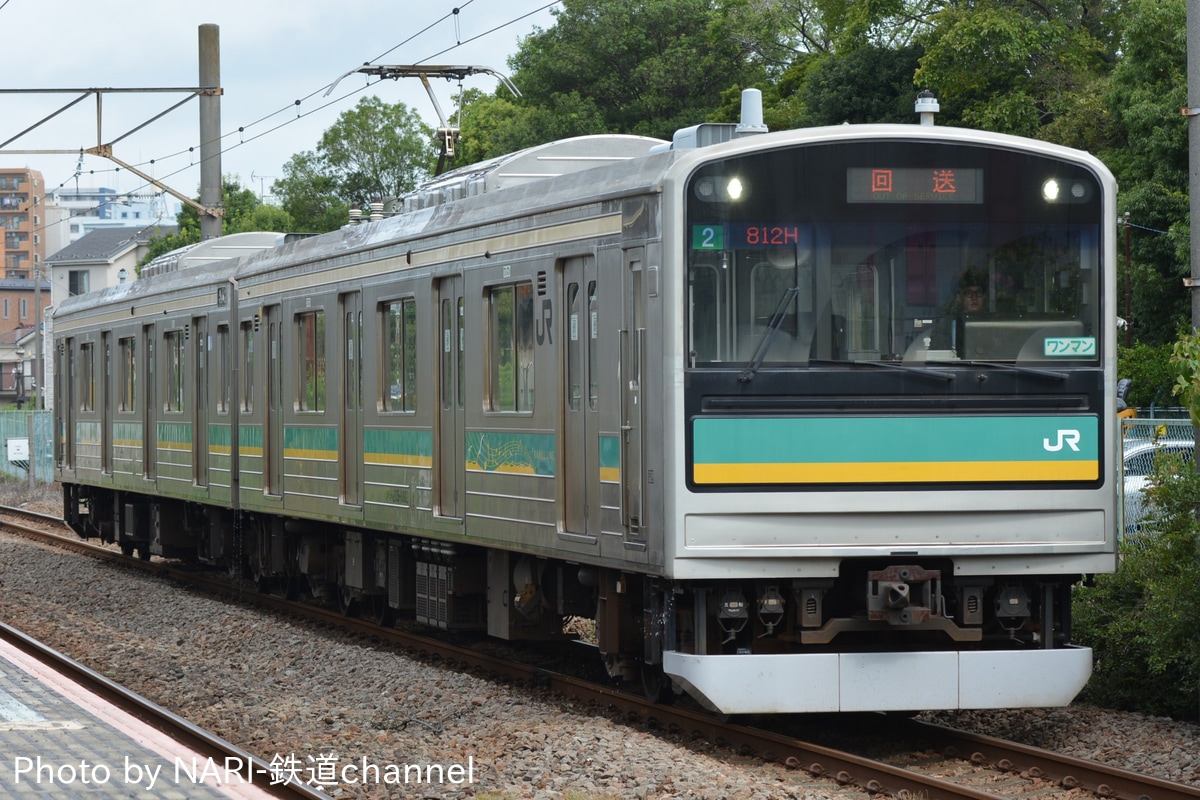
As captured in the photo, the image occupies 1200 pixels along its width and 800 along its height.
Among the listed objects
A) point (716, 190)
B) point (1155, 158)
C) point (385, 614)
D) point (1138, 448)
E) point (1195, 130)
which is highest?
point (1155, 158)

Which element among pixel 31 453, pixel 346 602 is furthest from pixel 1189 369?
pixel 31 453

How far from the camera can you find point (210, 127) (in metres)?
23.2

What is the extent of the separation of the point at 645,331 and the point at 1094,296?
7.72 feet

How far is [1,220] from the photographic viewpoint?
488ft

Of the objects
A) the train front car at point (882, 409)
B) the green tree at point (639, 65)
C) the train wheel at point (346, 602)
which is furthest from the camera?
the green tree at point (639, 65)

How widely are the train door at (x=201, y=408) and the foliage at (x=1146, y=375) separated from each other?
15.6 metres

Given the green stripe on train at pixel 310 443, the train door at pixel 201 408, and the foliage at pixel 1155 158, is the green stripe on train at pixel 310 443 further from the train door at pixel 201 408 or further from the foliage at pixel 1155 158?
the foliage at pixel 1155 158

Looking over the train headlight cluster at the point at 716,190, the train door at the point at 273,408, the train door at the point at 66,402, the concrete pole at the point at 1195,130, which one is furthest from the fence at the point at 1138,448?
the train door at the point at 66,402

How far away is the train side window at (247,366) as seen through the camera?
16734 mm

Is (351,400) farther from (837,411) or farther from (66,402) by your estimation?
(66,402)

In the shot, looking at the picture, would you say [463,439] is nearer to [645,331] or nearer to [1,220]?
[645,331]

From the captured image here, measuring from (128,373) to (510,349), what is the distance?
37.1 feet

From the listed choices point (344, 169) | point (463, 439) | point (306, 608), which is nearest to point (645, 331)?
point (463, 439)

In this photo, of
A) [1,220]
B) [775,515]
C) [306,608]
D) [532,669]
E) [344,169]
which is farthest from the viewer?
[1,220]
